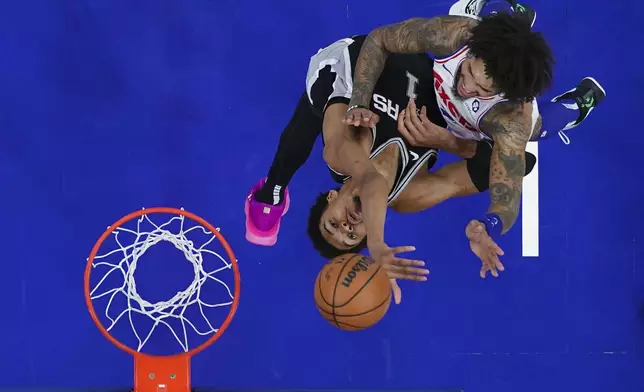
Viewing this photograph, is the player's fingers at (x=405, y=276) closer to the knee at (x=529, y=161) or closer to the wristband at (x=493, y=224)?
the wristband at (x=493, y=224)

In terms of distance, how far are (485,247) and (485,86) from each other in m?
0.60

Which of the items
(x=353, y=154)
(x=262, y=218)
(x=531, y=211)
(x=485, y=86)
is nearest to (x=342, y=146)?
(x=353, y=154)

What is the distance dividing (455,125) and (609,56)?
123 centimetres

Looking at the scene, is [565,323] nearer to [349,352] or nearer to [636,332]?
[636,332]

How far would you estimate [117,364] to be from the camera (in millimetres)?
3889

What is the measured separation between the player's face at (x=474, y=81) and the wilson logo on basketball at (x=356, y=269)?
2.48ft

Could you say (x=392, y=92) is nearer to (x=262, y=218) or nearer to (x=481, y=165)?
(x=481, y=165)

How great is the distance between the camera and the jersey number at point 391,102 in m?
3.29

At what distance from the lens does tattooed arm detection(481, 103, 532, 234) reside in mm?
2936

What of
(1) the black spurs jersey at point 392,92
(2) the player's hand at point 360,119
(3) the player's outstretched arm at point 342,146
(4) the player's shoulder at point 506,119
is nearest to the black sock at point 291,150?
(1) the black spurs jersey at point 392,92

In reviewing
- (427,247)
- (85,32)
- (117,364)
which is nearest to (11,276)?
(117,364)

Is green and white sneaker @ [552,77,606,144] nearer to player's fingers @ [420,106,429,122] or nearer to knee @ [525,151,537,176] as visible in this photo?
knee @ [525,151,537,176]

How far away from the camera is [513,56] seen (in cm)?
273

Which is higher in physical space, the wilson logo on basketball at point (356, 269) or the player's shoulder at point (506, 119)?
the player's shoulder at point (506, 119)
